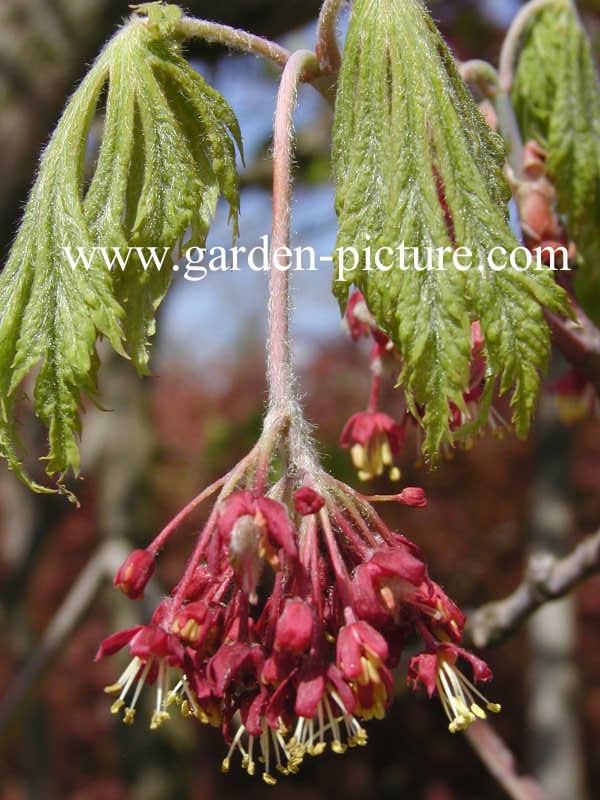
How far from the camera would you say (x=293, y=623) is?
35.7 inches

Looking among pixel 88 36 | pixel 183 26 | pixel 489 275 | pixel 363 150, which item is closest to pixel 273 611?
pixel 489 275

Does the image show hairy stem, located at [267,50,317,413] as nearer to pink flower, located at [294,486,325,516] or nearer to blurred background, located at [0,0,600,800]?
pink flower, located at [294,486,325,516]

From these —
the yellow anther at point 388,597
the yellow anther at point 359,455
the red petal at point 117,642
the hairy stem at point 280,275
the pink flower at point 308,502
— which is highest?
the hairy stem at point 280,275

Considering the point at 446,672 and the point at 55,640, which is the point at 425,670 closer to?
the point at 446,672

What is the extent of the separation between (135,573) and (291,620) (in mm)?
232

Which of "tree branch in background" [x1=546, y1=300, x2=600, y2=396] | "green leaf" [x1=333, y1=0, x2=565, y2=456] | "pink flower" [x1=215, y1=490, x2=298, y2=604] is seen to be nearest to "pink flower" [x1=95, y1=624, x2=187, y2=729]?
"pink flower" [x1=215, y1=490, x2=298, y2=604]

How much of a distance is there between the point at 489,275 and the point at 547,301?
0.07 m

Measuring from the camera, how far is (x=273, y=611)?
97cm

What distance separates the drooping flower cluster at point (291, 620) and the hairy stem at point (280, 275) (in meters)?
0.07

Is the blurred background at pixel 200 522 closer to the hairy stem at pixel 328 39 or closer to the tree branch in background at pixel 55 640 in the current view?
the tree branch in background at pixel 55 640

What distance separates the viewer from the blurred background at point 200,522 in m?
3.82

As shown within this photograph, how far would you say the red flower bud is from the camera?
3.42 feet

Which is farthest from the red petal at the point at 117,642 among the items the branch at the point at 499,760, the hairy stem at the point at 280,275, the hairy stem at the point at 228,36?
the branch at the point at 499,760

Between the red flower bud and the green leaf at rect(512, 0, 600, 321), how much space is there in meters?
0.93
